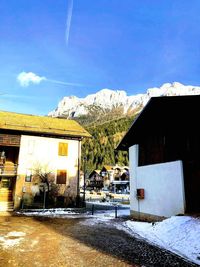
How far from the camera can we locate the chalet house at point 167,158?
12.7m

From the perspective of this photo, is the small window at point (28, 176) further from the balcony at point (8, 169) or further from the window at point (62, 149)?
the window at point (62, 149)

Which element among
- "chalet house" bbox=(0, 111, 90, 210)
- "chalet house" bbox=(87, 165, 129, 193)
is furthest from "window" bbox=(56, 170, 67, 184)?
"chalet house" bbox=(87, 165, 129, 193)

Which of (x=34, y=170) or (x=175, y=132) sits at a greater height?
(x=175, y=132)

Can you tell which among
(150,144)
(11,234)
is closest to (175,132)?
(150,144)

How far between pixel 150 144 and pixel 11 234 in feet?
34.4

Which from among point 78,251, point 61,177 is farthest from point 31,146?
point 78,251

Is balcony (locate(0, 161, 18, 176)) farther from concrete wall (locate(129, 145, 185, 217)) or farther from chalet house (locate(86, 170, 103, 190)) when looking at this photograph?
chalet house (locate(86, 170, 103, 190))

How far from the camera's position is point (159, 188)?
14.9m

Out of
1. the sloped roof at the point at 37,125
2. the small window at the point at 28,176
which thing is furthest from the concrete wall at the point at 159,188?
the small window at the point at 28,176

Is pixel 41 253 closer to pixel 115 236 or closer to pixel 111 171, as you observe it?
pixel 115 236

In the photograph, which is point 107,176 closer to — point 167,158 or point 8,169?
point 8,169

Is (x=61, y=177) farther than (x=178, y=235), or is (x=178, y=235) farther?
(x=61, y=177)

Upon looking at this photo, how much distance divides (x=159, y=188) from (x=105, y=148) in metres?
115

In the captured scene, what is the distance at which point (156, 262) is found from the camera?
24.1 feet
